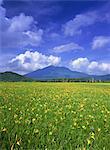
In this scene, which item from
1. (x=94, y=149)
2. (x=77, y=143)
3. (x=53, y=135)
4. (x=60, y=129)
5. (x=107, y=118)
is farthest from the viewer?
(x=107, y=118)

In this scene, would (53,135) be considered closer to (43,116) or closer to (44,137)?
(44,137)

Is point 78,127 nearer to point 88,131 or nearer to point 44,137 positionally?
point 88,131

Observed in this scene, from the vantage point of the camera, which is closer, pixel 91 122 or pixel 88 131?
pixel 88 131

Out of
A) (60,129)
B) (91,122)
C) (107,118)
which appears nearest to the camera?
(60,129)

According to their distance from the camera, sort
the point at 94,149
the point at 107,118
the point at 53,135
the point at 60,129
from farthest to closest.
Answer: the point at 107,118 → the point at 60,129 → the point at 53,135 → the point at 94,149

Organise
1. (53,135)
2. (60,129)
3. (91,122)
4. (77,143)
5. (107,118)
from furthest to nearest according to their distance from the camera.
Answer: (107,118) < (91,122) < (60,129) < (53,135) < (77,143)

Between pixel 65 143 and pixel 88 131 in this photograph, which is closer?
pixel 65 143

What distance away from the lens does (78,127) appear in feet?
28.1

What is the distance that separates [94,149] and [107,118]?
4.07 m

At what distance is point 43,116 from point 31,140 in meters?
3.14

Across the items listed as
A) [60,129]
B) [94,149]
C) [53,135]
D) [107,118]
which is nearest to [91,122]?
[107,118]

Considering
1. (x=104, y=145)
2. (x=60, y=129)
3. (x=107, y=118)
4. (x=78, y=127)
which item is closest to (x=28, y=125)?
(x=60, y=129)

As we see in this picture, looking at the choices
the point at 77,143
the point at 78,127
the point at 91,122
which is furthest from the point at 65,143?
the point at 91,122

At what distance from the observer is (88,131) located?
8.39 meters
